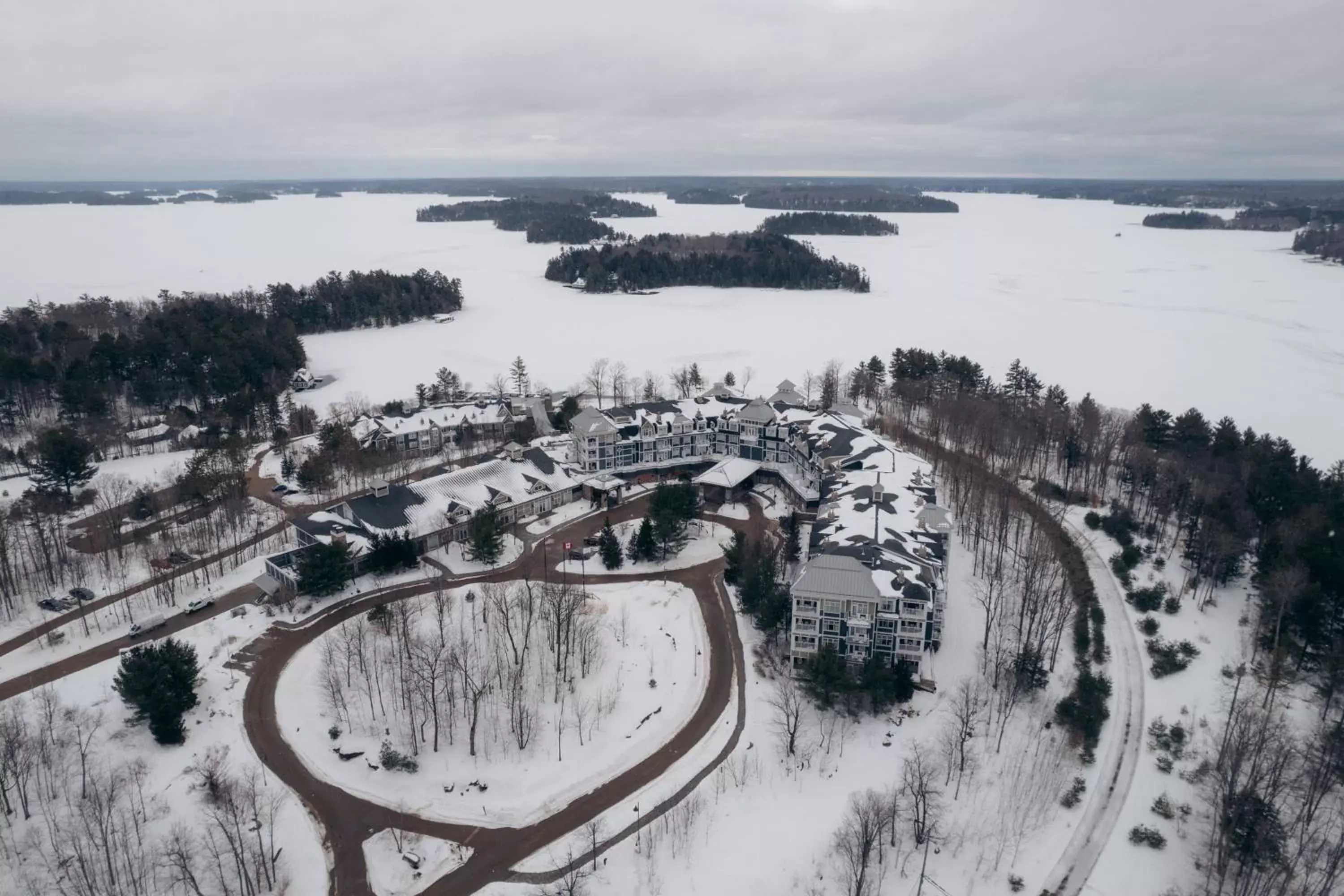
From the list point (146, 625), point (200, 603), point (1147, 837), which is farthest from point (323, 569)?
point (1147, 837)

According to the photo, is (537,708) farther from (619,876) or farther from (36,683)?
(36,683)

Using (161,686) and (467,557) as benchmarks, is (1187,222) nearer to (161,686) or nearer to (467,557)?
(467,557)

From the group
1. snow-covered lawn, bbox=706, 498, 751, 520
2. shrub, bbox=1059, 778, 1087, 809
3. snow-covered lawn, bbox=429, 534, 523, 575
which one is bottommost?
shrub, bbox=1059, 778, 1087, 809

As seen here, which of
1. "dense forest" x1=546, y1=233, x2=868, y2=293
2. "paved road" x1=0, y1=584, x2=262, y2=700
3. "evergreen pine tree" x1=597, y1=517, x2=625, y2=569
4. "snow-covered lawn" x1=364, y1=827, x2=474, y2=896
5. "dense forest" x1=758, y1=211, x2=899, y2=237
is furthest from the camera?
"dense forest" x1=758, y1=211, x2=899, y2=237

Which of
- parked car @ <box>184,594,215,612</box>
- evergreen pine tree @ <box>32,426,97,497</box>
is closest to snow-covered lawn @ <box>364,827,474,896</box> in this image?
parked car @ <box>184,594,215,612</box>

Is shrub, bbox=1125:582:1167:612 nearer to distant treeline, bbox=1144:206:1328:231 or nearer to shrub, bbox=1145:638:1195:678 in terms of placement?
shrub, bbox=1145:638:1195:678

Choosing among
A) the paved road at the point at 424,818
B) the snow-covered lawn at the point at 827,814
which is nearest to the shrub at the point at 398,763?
the paved road at the point at 424,818

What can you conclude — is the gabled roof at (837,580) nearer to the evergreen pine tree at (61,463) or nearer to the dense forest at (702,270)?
the evergreen pine tree at (61,463)
